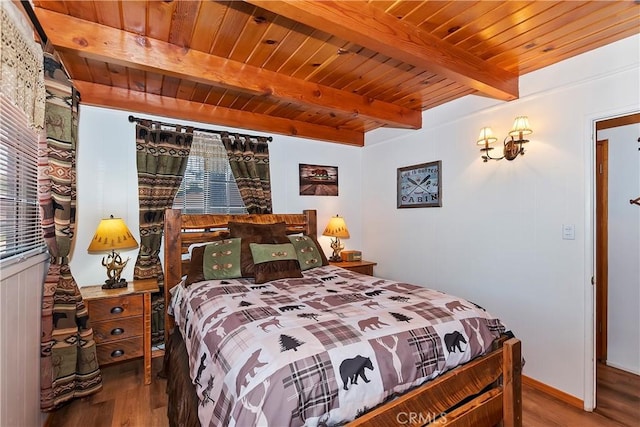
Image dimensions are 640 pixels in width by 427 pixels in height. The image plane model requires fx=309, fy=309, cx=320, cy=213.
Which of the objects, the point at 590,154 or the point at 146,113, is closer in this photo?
the point at 590,154

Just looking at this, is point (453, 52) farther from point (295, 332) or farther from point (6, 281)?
point (6, 281)

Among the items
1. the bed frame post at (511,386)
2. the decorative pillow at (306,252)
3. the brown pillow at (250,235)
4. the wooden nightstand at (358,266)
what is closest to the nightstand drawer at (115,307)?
the brown pillow at (250,235)

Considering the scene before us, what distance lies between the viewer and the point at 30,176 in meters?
1.79

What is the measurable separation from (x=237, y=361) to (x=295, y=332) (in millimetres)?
266

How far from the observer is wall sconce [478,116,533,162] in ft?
7.75

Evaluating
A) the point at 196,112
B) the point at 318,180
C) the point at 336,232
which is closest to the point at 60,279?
the point at 196,112

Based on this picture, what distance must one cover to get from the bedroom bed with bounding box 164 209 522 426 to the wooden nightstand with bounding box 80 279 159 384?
0.26 meters

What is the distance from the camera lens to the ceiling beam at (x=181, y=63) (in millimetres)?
1738

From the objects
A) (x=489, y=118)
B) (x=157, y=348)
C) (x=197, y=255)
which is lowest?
(x=157, y=348)

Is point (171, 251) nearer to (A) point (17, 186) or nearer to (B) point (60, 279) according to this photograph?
(B) point (60, 279)

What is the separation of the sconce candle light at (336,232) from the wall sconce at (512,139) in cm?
167

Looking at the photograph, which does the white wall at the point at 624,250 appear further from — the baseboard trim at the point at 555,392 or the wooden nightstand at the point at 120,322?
the wooden nightstand at the point at 120,322

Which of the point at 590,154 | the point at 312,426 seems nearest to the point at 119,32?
the point at 312,426

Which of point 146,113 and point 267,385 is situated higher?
point 146,113
